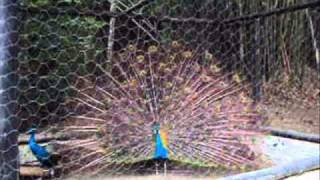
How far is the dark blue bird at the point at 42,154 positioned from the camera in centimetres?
261

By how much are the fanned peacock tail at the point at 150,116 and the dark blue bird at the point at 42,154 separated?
0.20 ft

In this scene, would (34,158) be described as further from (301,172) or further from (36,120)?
(301,172)

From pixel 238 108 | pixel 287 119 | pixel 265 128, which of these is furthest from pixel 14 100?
pixel 287 119

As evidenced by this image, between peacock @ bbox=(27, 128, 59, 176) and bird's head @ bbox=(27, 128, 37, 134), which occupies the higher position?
bird's head @ bbox=(27, 128, 37, 134)

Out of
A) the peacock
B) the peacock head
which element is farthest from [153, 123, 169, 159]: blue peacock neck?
the peacock

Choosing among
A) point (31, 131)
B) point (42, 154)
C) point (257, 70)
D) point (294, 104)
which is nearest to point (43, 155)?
point (42, 154)

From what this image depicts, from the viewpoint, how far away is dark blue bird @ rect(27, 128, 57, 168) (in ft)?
8.55

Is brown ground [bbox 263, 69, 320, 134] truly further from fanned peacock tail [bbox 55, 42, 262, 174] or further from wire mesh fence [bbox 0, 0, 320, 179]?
fanned peacock tail [bbox 55, 42, 262, 174]

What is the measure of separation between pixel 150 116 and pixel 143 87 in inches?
5.6

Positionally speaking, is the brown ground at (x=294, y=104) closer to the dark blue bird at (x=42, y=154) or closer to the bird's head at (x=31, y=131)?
the dark blue bird at (x=42, y=154)

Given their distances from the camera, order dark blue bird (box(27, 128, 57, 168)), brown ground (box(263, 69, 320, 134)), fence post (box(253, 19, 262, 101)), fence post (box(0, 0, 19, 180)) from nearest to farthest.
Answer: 1. fence post (box(0, 0, 19, 180))
2. dark blue bird (box(27, 128, 57, 168))
3. fence post (box(253, 19, 262, 101))
4. brown ground (box(263, 69, 320, 134))

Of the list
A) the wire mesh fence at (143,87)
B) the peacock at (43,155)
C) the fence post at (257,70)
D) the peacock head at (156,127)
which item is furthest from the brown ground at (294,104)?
the peacock at (43,155)

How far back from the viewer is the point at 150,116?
2832 millimetres

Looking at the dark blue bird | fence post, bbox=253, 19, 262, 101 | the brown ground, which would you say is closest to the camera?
the dark blue bird
